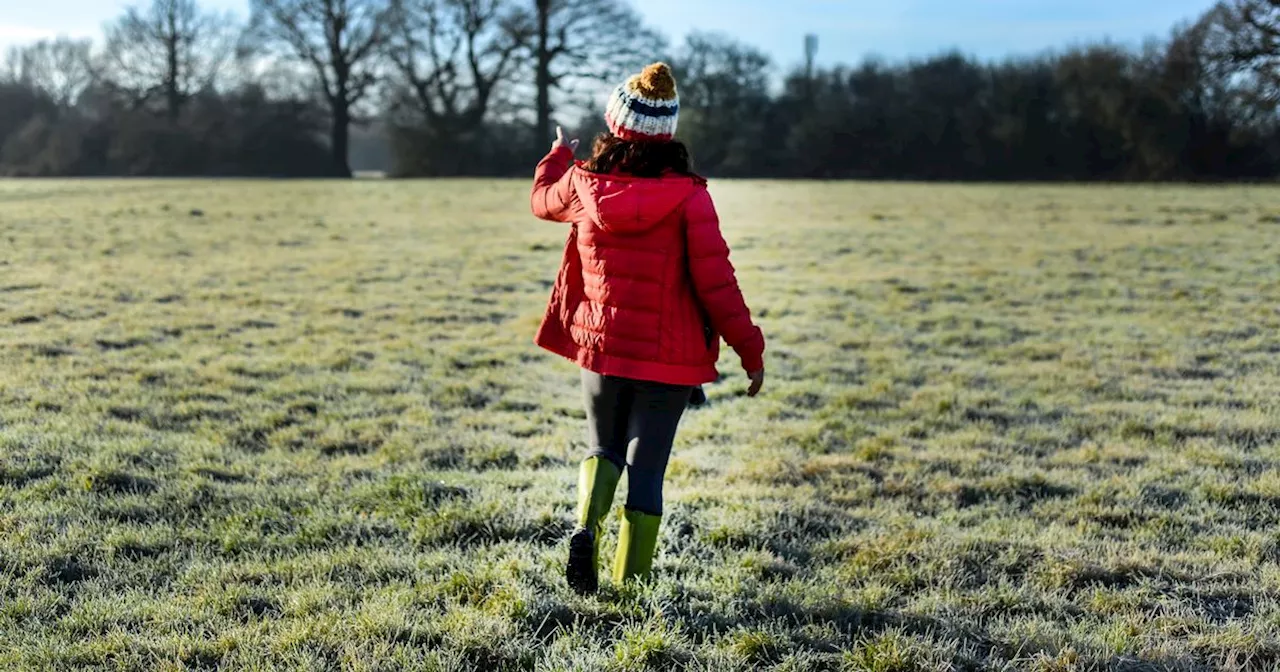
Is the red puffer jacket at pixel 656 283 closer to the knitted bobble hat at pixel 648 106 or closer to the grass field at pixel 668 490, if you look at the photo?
the knitted bobble hat at pixel 648 106

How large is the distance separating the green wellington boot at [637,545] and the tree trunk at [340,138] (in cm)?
4509

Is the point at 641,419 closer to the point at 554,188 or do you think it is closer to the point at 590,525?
the point at 590,525

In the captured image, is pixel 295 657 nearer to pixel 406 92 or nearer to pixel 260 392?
pixel 260 392

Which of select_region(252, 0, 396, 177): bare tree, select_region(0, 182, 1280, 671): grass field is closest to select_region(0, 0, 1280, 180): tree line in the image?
select_region(252, 0, 396, 177): bare tree

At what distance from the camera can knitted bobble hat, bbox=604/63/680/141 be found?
3.17 metres

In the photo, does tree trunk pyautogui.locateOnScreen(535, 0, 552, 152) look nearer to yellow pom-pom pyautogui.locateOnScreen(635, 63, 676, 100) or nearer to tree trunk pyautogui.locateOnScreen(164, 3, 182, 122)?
tree trunk pyautogui.locateOnScreen(164, 3, 182, 122)

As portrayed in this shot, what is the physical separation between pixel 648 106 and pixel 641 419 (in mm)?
1061

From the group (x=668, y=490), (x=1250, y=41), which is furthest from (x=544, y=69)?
(x=668, y=490)

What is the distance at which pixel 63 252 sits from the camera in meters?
12.5

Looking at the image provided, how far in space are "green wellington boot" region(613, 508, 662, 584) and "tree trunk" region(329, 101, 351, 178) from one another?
4509cm

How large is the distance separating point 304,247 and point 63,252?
3.15 metres

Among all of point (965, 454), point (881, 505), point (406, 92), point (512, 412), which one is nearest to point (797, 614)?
point (881, 505)

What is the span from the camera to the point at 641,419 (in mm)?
3408

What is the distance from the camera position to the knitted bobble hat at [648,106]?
10.4ft
